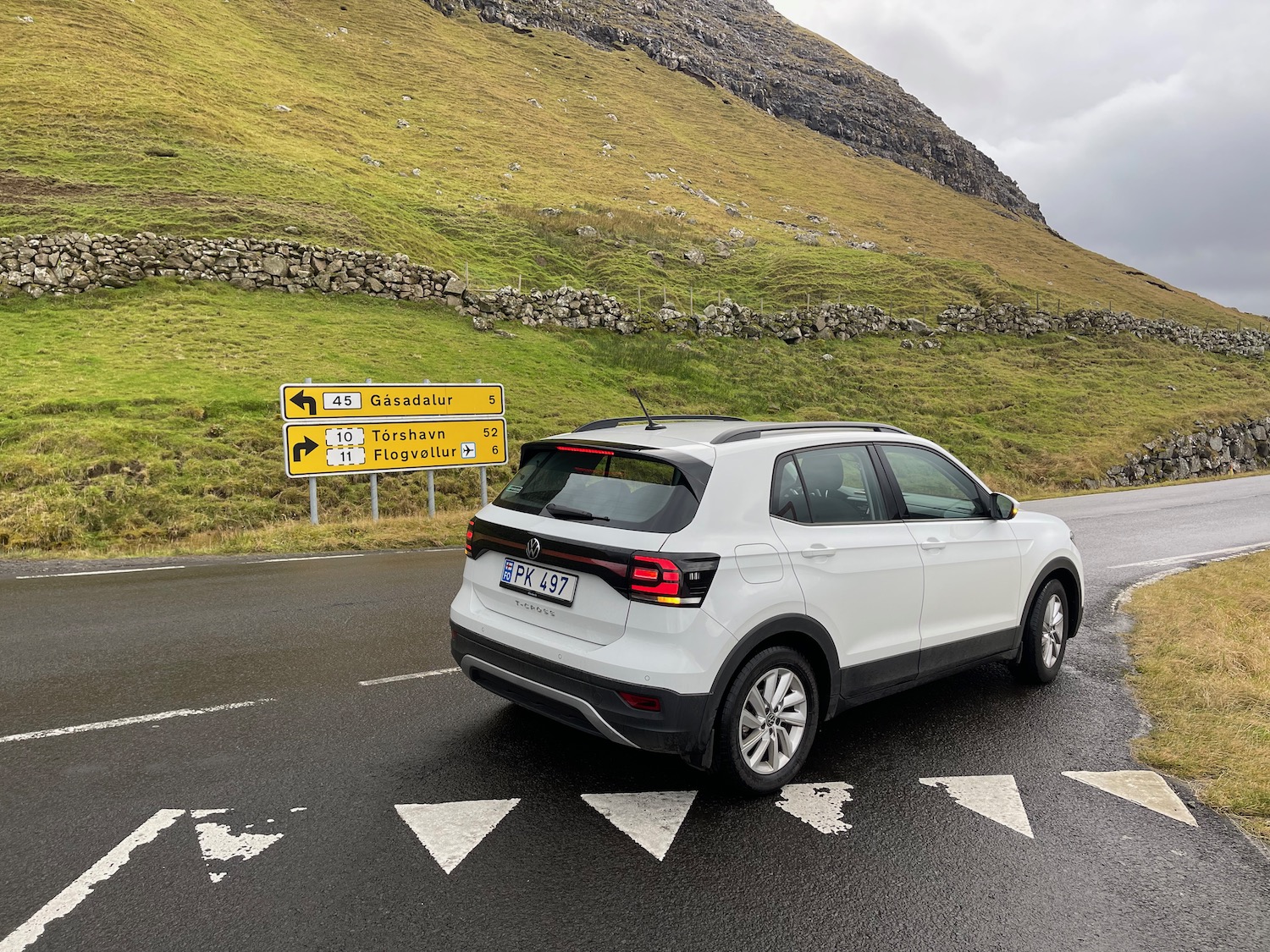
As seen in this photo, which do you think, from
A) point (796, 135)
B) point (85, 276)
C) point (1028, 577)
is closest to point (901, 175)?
point (796, 135)

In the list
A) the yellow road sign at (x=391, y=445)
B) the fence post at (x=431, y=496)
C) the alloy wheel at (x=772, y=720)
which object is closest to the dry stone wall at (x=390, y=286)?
the yellow road sign at (x=391, y=445)

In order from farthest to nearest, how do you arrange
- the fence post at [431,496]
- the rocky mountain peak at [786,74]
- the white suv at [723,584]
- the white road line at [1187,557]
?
the rocky mountain peak at [786,74]
the fence post at [431,496]
the white road line at [1187,557]
the white suv at [723,584]

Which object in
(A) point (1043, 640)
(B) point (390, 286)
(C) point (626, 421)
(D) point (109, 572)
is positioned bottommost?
(D) point (109, 572)

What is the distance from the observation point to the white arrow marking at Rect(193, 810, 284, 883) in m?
3.24

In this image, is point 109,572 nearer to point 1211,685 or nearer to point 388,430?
point 388,430

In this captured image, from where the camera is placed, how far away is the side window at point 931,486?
4766 mm

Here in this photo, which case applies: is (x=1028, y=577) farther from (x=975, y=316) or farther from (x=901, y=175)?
(x=901, y=175)

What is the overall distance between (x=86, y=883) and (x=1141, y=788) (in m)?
4.87

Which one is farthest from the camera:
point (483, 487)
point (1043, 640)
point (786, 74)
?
point (786, 74)

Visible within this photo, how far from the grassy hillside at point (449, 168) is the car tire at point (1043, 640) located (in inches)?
1105

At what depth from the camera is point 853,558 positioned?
4.22 m

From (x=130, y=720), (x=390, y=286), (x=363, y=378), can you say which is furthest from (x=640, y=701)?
(x=390, y=286)

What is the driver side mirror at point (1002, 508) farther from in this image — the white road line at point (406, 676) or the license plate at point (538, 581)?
the white road line at point (406, 676)

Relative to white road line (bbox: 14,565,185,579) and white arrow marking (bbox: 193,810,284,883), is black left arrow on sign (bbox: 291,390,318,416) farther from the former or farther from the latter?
white arrow marking (bbox: 193,810,284,883)
